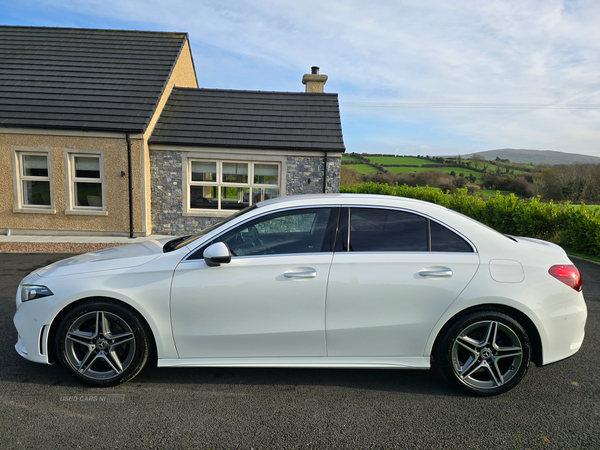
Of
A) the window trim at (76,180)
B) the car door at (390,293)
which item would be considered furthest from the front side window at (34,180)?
the car door at (390,293)

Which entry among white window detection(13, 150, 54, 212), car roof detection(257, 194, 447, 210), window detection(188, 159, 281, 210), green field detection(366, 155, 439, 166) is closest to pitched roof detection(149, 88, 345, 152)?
window detection(188, 159, 281, 210)

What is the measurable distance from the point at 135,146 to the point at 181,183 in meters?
1.69

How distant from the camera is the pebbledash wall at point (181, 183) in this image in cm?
1216

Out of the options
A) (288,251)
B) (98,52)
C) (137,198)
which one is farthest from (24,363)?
(98,52)

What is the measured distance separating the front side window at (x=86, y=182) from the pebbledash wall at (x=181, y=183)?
58.7 inches

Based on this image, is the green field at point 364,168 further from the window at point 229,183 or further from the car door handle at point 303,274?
the car door handle at point 303,274

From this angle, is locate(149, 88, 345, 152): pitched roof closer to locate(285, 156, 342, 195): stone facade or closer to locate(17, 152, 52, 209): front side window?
locate(285, 156, 342, 195): stone facade

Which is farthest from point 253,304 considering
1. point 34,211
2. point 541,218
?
point 34,211

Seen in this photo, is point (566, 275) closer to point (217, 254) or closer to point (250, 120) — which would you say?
point (217, 254)

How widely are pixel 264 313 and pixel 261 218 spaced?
0.82 m

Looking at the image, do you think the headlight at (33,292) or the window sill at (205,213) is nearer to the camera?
the headlight at (33,292)

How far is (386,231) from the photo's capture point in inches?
133

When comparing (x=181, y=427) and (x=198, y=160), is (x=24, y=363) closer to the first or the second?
(x=181, y=427)

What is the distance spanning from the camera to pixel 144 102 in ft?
39.8
